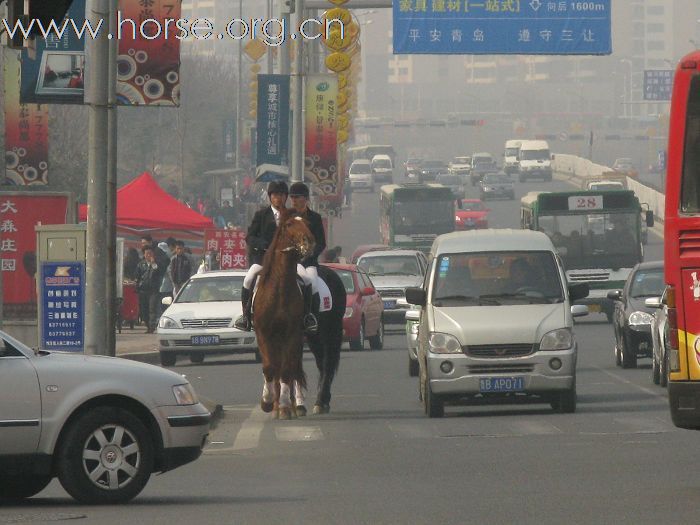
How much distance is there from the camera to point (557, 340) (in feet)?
61.0

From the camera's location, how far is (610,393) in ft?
72.2

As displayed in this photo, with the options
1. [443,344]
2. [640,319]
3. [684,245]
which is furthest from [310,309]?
[640,319]

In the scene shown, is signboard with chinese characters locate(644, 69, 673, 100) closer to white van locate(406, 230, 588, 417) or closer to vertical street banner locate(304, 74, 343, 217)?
vertical street banner locate(304, 74, 343, 217)

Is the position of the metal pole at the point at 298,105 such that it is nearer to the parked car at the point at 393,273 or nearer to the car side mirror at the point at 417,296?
the parked car at the point at 393,273

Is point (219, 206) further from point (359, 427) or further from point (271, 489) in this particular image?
point (271, 489)

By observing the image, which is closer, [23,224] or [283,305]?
[283,305]

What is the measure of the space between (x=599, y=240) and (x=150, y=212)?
1122cm

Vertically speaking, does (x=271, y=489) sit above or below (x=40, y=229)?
below

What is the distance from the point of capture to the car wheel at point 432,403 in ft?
61.5

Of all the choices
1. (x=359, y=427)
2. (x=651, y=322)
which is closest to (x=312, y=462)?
(x=359, y=427)

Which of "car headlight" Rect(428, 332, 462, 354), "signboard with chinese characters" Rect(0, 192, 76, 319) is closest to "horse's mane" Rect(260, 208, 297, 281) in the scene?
"car headlight" Rect(428, 332, 462, 354)

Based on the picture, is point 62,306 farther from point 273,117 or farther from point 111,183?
point 273,117

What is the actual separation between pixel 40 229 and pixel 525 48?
23.8 m

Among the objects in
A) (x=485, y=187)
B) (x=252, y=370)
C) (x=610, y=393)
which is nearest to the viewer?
(x=610, y=393)
